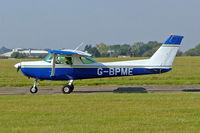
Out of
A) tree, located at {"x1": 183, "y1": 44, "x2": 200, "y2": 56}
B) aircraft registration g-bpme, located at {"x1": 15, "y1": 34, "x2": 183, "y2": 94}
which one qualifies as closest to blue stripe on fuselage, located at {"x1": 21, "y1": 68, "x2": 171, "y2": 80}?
aircraft registration g-bpme, located at {"x1": 15, "y1": 34, "x2": 183, "y2": 94}

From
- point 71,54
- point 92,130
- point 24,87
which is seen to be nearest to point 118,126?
point 92,130

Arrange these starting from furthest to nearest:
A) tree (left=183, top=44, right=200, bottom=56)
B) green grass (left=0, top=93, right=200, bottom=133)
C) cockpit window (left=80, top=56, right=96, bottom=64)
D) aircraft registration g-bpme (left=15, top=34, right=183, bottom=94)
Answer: tree (left=183, top=44, right=200, bottom=56) → cockpit window (left=80, top=56, right=96, bottom=64) → aircraft registration g-bpme (left=15, top=34, right=183, bottom=94) → green grass (left=0, top=93, right=200, bottom=133)

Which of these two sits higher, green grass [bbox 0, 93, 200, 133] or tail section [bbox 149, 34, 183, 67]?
tail section [bbox 149, 34, 183, 67]

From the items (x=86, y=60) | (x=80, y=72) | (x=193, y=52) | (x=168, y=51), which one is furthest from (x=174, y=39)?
(x=193, y=52)

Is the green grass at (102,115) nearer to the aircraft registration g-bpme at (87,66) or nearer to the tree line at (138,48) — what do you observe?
the aircraft registration g-bpme at (87,66)

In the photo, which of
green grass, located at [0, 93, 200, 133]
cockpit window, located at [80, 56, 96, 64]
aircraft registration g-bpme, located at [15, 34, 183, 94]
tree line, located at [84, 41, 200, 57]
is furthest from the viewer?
tree line, located at [84, 41, 200, 57]

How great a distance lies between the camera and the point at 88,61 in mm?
17250

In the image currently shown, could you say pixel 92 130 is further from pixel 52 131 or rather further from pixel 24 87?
pixel 24 87

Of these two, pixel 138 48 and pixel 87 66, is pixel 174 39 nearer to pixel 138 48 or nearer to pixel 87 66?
pixel 87 66

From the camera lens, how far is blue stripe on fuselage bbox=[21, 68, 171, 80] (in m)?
16.9

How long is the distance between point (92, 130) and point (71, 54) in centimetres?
928

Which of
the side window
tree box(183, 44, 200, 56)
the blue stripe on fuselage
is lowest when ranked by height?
the blue stripe on fuselage

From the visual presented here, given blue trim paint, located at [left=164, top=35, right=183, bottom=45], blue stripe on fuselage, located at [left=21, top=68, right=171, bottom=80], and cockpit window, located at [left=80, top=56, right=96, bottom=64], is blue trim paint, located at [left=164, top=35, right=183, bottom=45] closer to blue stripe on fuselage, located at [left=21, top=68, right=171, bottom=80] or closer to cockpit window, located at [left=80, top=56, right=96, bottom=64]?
blue stripe on fuselage, located at [left=21, top=68, right=171, bottom=80]

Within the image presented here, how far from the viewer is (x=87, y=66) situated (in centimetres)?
1714
